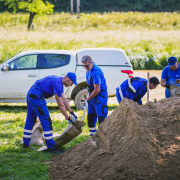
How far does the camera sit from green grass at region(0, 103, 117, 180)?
199 inches

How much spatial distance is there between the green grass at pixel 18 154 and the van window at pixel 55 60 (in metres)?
1.94

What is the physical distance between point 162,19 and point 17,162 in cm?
3893

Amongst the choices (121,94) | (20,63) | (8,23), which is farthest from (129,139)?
(8,23)

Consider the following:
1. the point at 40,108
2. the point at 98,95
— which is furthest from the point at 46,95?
the point at 98,95

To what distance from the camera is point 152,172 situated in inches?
165

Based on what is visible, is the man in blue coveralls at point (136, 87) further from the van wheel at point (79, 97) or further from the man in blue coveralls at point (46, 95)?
the van wheel at point (79, 97)

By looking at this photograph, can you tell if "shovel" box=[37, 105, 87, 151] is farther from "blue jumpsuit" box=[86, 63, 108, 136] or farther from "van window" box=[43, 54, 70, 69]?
"van window" box=[43, 54, 70, 69]

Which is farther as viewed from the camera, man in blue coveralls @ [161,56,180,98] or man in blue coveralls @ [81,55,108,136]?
man in blue coveralls @ [161,56,180,98]

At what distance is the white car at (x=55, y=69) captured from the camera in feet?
34.2

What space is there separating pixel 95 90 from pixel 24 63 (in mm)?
5174

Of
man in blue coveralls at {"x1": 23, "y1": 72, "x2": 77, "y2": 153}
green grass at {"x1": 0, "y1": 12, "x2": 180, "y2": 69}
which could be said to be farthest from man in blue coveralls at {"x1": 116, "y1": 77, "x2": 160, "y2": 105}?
green grass at {"x1": 0, "y1": 12, "x2": 180, "y2": 69}

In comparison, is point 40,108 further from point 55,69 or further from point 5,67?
point 5,67

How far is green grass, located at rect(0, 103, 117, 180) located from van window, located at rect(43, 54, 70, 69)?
194cm

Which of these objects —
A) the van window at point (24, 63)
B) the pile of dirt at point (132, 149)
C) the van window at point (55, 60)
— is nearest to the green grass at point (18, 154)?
the pile of dirt at point (132, 149)
